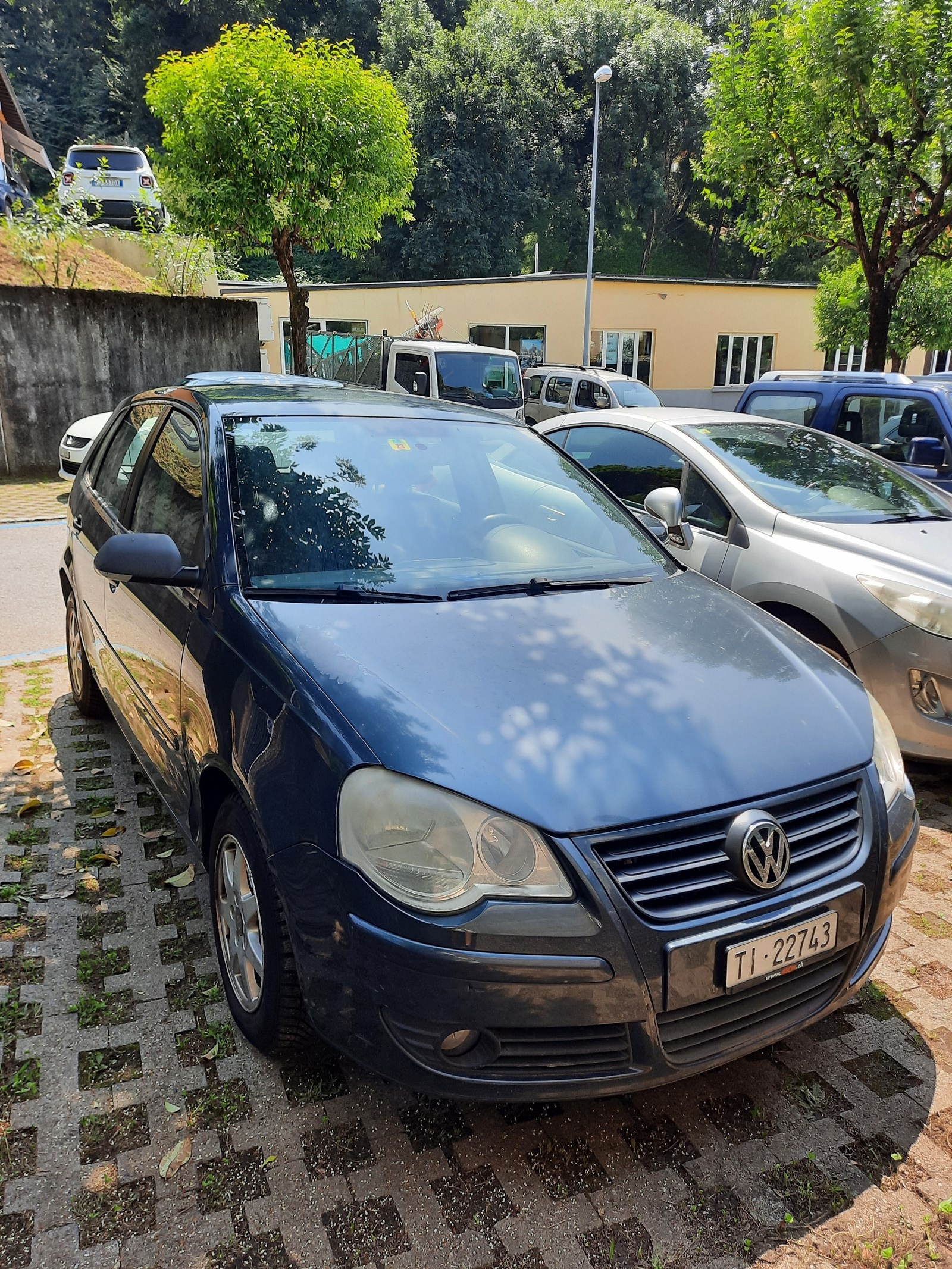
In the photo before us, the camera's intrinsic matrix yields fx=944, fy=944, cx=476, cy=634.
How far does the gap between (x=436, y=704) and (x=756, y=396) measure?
21.3ft

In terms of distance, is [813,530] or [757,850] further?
[813,530]

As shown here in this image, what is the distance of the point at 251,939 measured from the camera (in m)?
2.43

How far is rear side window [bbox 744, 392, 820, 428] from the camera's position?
7.51 metres

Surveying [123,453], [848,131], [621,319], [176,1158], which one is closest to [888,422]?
[123,453]

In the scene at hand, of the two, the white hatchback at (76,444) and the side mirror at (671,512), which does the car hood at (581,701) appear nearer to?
the side mirror at (671,512)

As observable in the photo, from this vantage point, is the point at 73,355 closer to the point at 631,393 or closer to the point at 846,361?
the point at 631,393

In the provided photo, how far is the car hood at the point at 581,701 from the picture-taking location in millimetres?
2012

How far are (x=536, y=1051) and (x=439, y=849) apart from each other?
1.52 feet

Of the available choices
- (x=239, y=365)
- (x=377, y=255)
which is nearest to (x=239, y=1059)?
(x=239, y=365)

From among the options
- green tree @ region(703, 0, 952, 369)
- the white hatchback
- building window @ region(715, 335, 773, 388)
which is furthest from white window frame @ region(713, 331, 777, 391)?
the white hatchback

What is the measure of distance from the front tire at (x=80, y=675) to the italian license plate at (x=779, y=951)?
3371mm

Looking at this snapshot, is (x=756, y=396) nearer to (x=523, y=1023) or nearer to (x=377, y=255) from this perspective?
(x=523, y=1023)

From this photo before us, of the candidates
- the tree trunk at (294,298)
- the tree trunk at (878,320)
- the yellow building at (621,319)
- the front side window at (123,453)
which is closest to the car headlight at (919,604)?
the front side window at (123,453)

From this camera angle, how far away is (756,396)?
7.82m
